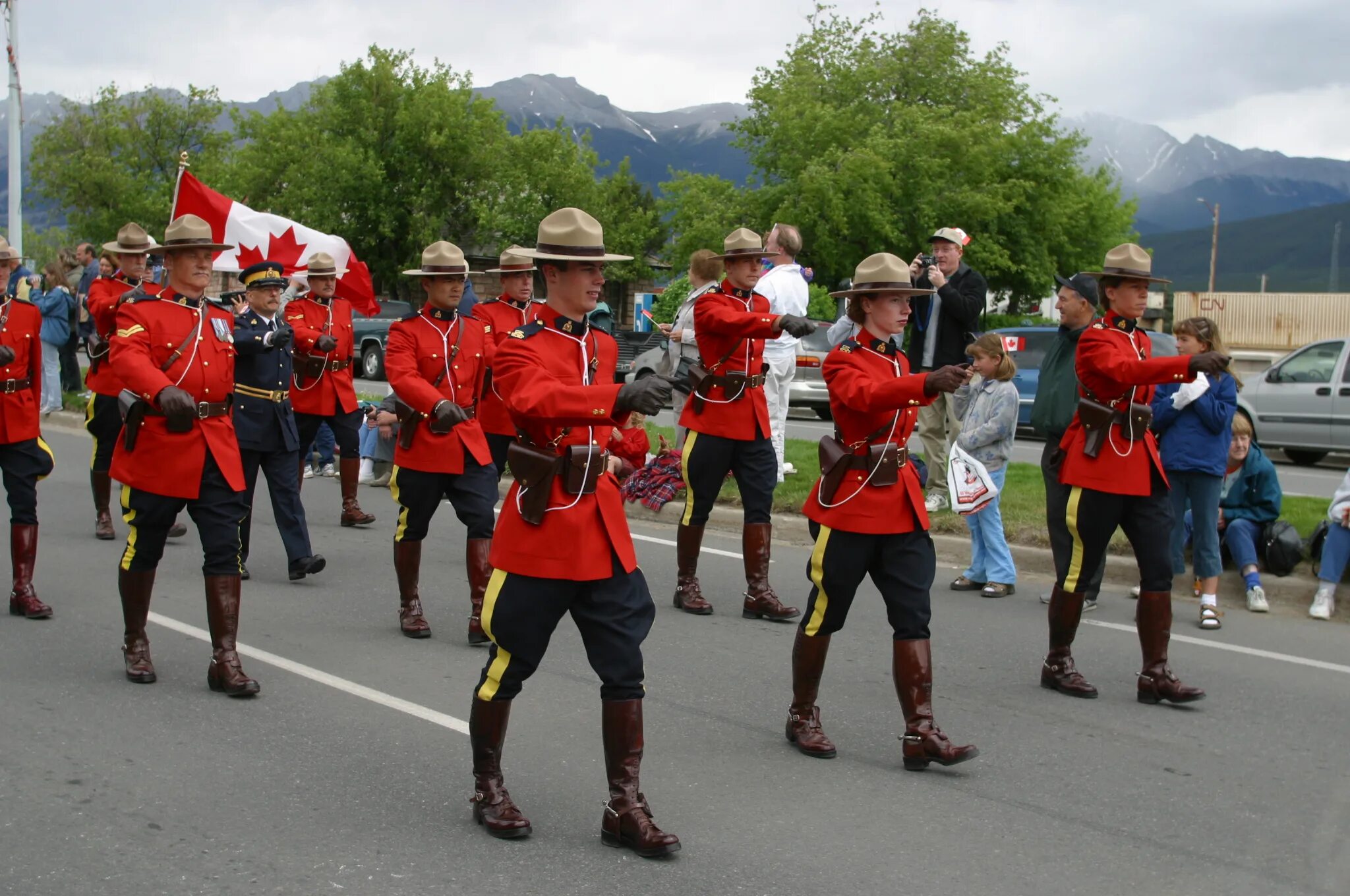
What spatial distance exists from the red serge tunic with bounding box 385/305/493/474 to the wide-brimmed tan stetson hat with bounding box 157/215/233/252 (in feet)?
3.73

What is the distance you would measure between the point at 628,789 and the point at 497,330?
415cm

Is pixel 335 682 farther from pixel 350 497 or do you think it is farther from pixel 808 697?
pixel 350 497

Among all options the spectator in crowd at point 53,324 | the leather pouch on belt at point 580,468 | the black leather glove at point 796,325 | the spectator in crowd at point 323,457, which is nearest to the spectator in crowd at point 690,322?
the black leather glove at point 796,325

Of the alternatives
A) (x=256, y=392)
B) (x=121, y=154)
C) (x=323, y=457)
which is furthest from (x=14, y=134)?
(x=121, y=154)

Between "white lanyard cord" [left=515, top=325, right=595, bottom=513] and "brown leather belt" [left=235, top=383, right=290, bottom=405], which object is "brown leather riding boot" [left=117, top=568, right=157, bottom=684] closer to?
"brown leather belt" [left=235, top=383, right=290, bottom=405]

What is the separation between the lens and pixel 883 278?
18.2 ft

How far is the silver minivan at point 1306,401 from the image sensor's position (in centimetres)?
1728

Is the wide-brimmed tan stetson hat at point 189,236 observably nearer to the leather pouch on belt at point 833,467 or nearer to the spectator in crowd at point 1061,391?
the leather pouch on belt at point 833,467

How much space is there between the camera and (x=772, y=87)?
46906 millimetres

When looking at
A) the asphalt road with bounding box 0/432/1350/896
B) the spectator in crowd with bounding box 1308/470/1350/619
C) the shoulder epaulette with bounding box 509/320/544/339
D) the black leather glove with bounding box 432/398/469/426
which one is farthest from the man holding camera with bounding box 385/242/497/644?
the spectator in crowd with bounding box 1308/470/1350/619

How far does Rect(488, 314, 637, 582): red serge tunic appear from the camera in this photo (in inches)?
179

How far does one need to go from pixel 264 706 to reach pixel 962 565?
532 cm

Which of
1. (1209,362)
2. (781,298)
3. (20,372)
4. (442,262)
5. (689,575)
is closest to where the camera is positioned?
→ (1209,362)

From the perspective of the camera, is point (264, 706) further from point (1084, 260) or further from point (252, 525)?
point (1084, 260)
